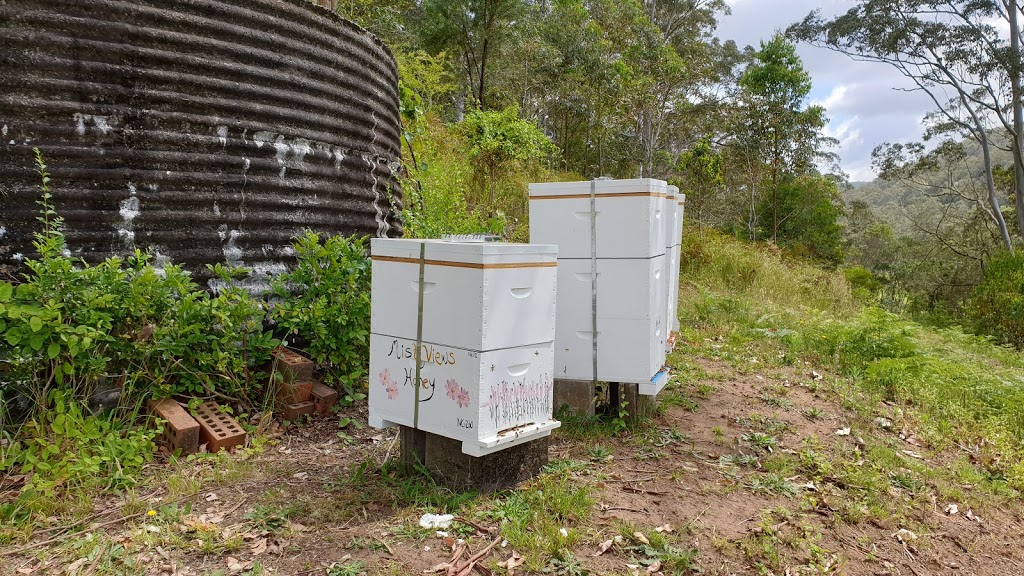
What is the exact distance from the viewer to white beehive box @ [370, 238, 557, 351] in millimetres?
3080

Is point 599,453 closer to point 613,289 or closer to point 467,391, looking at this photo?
point 613,289

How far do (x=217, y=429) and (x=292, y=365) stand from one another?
0.62 m

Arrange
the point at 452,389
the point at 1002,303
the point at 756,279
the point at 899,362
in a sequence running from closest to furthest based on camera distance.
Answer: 1. the point at 452,389
2. the point at 899,362
3. the point at 1002,303
4. the point at 756,279

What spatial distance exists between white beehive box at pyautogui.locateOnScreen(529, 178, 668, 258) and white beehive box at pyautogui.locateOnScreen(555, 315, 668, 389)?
1.58 ft

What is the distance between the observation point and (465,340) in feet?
10.3

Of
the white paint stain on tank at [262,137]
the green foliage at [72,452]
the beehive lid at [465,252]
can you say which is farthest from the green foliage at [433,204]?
the green foliage at [72,452]

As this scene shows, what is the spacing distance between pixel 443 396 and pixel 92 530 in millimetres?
1681

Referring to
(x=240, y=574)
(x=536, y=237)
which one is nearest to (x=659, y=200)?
(x=536, y=237)

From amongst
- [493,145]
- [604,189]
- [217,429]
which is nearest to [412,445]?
[217,429]

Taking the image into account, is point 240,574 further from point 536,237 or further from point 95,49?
point 95,49

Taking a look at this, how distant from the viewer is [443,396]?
10.6 feet

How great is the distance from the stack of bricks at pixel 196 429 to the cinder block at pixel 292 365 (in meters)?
0.46

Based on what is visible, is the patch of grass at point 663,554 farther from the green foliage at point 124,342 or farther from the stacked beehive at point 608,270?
the green foliage at point 124,342

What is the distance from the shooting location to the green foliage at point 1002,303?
38.6 ft
